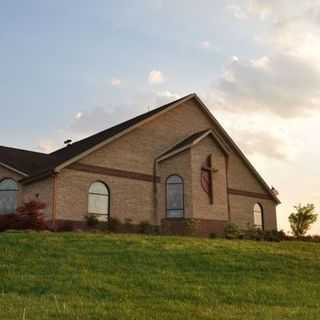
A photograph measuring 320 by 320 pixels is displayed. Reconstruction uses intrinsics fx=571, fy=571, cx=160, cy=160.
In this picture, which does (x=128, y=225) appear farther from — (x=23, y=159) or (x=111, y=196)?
(x=23, y=159)

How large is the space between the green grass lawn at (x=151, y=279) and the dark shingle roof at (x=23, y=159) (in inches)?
309

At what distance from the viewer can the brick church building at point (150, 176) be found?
26703 millimetres

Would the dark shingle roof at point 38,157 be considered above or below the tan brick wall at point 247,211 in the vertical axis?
above

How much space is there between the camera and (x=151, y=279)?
14266mm

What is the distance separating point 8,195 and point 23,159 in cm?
278

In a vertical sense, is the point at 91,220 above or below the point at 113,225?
above

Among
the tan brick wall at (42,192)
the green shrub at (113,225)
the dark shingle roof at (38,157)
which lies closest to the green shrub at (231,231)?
the green shrub at (113,225)

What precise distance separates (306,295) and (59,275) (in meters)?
6.06

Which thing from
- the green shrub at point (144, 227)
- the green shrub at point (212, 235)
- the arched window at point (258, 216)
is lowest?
the green shrub at point (212, 235)

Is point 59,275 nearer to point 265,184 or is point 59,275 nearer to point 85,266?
point 85,266

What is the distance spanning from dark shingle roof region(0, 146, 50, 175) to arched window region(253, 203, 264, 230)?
1292 centimetres

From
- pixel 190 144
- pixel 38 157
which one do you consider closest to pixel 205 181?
pixel 190 144

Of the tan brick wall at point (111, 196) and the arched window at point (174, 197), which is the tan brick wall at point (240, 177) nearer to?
the arched window at point (174, 197)

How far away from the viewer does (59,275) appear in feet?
47.0
